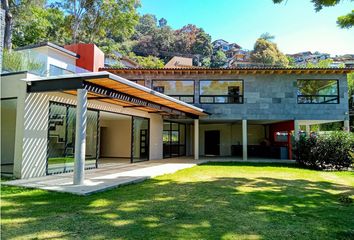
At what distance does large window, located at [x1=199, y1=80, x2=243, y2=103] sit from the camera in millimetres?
16750

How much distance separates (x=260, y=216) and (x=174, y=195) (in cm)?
222

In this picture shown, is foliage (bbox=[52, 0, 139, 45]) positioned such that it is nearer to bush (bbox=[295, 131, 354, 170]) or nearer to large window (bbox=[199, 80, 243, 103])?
large window (bbox=[199, 80, 243, 103])

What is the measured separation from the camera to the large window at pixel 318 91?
651 inches

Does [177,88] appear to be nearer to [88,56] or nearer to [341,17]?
[88,56]

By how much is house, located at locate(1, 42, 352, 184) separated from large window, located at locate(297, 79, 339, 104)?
2.1 inches

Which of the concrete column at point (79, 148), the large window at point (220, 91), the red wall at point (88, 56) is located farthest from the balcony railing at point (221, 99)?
the concrete column at point (79, 148)

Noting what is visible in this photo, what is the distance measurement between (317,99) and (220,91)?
19.0 feet

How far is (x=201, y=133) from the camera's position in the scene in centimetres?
2153

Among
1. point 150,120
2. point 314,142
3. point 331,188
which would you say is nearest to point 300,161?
point 314,142

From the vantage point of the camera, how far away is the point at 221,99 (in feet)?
55.1

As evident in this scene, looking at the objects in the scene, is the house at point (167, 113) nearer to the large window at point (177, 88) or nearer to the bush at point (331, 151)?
the large window at point (177, 88)

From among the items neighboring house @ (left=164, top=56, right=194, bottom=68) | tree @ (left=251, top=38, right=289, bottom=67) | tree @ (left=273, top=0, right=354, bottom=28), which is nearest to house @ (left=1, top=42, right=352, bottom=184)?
tree @ (left=273, top=0, right=354, bottom=28)

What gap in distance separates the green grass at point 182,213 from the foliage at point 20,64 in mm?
4201

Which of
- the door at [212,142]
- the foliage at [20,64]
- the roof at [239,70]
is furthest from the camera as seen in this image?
the door at [212,142]
